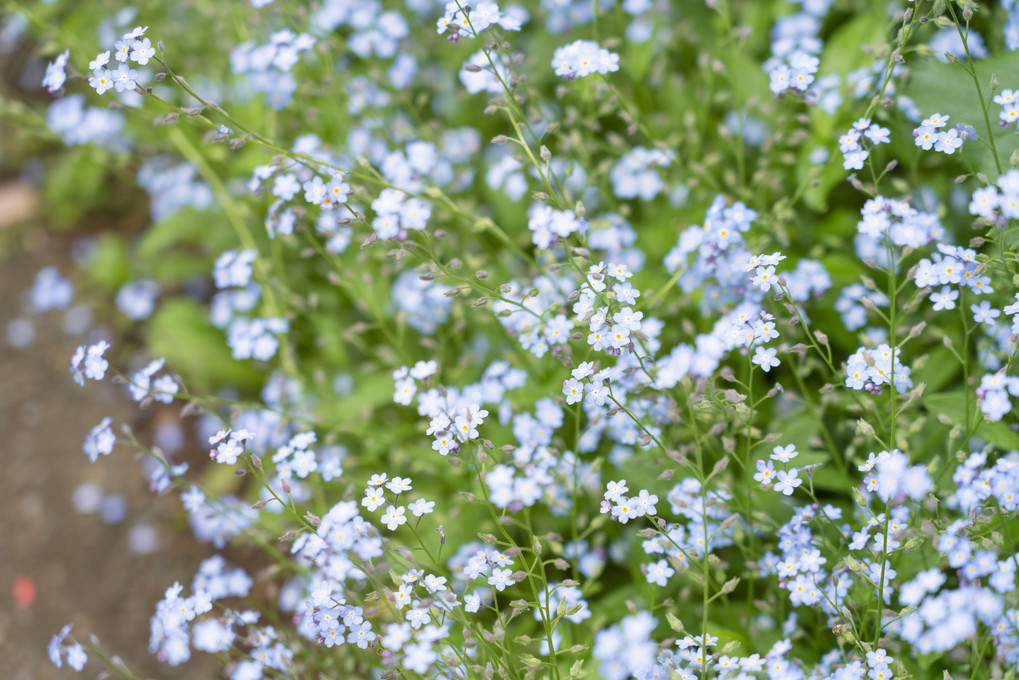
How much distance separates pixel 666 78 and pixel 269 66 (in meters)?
1.73

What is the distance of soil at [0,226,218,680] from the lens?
12.7 ft

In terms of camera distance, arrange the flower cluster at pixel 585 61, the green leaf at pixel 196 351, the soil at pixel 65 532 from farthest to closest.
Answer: the green leaf at pixel 196 351 < the soil at pixel 65 532 < the flower cluster at pixel 585 61

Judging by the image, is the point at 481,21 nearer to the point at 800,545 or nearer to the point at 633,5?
the point at 633,5

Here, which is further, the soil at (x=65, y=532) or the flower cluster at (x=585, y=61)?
the soil at (x=65, y=532)

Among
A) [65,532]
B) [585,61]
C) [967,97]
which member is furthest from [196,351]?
[967,97]

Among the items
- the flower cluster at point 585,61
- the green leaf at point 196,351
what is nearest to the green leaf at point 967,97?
the flower cluster at point 585,61

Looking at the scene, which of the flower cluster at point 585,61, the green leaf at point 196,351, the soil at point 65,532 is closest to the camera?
the flower cluster at point 585,61

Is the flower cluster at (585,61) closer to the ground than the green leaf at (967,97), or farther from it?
farther from it

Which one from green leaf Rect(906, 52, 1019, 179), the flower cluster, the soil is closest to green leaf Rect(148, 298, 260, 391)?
the soil

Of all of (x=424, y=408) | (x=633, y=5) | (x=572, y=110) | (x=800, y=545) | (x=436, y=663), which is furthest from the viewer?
(x=633, y=5)

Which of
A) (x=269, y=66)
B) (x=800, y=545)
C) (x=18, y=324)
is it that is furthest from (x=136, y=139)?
(x=800, y=545)

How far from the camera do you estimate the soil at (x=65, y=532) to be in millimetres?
3871

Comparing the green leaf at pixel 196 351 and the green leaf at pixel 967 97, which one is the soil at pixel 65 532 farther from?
the green leaf at pixel 967 97

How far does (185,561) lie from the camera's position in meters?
4.10
